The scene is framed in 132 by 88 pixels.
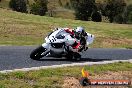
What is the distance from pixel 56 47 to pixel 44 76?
14.2 ft

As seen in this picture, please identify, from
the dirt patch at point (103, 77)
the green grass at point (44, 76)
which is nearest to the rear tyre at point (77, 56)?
the green grass at point (44, 76)

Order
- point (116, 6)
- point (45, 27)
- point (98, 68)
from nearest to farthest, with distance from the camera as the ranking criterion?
point (98, 68) → point (45, 27) → point (116, 6)

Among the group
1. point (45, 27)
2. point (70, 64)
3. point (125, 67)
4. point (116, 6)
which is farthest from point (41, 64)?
point (116, 6)

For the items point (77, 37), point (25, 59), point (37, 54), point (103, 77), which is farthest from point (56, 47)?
point (103, 77)

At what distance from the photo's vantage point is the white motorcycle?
58.3 ft

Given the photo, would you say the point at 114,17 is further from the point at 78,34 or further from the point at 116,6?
the point at 78,34

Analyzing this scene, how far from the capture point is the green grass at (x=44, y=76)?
12.4 meters

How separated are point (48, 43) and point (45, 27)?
24228mm

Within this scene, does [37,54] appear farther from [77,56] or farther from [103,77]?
[103,77]

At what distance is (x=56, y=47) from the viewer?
17906 mm

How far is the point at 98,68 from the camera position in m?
15.9

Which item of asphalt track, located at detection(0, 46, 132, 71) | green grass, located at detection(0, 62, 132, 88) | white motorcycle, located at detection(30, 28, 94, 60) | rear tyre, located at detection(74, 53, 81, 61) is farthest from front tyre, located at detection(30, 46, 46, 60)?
green grass, located at detection(0, 62, 132, 88)

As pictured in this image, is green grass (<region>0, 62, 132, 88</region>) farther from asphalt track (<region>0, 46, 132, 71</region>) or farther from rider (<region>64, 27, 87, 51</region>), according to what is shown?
rider (<region>64, 27, 87, 51</region>)

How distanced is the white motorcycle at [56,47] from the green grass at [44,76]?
2.28 m
